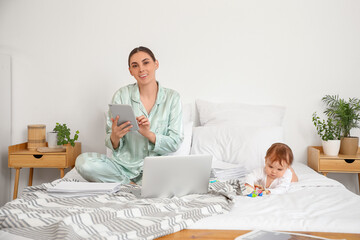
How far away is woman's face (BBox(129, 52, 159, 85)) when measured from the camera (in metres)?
2.56

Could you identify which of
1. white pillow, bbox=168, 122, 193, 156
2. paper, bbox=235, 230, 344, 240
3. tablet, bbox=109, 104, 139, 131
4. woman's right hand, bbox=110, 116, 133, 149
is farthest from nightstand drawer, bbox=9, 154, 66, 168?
paper, bbox=235, 230, 344, 240

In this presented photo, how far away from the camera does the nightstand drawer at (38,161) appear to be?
10.2ft

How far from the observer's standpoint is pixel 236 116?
310 cm

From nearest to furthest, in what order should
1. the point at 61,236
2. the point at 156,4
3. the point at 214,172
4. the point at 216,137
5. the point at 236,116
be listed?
the point at 61,236, the point at 214,172, the point at 216,137, the point at 236,116, the point at 156,4

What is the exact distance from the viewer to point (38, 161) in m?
3.10

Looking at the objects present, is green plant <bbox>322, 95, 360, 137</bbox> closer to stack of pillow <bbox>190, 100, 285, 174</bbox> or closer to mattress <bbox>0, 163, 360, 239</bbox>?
stack of pillow <bbox>190, 100, 285, 174</bbox>

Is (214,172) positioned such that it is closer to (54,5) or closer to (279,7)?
(279,7)

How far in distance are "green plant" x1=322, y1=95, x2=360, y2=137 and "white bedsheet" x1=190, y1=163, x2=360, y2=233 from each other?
1.08m

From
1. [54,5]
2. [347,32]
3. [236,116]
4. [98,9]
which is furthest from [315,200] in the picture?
[54,5]

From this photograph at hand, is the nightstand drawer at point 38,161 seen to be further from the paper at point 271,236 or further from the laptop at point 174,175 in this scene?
the paper at point 271,236

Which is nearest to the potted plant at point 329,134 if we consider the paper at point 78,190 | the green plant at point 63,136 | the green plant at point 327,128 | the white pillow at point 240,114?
the green plant at point 327,128

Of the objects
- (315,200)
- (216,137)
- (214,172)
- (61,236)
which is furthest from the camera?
(216,137)

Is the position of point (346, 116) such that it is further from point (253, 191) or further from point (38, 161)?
point (38, 161)

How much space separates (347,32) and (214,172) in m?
1.82
